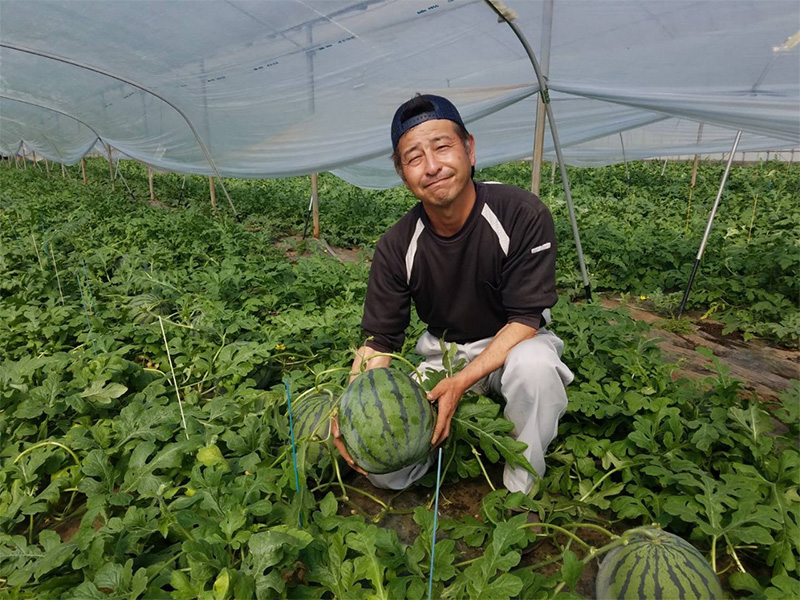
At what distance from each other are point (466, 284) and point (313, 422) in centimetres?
93

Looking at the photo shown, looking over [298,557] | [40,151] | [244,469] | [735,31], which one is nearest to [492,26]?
[735,31]

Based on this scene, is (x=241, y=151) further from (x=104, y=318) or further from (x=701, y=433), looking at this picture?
(x=701, y=433)

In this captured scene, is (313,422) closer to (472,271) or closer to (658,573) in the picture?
(472,271)

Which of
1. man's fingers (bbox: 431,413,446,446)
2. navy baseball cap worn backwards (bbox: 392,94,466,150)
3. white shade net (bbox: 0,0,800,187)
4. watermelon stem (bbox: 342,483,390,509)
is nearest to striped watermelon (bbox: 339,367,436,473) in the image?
man's fingers (bbox: 431,413,446,446)

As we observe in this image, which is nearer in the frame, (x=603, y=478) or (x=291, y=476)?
(x=291, y=476)

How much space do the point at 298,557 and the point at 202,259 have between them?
451cm

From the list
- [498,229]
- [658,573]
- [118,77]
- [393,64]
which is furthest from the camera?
[118,77]

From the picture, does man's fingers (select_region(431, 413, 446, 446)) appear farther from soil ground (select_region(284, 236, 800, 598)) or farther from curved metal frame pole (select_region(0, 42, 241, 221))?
curved metal frame pole (select_region(0, 42, 241, 221))

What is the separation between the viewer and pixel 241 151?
6.50 meters

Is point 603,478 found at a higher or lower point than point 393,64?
lower

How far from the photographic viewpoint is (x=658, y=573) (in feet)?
4.72

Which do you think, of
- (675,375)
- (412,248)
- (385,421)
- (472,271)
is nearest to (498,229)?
(472,271)

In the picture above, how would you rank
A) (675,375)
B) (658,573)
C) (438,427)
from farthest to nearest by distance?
(675,375) < (438,427) < (658,573)

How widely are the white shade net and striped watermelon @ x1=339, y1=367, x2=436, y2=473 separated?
9.22ft
